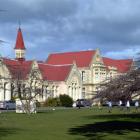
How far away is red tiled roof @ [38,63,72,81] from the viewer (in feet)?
307

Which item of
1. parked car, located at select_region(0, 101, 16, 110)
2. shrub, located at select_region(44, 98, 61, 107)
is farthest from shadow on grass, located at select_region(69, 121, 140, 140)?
shrub, located at select_region(44, 98, 61, 107)

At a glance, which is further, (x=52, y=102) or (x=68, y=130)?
(x=52, y=102)

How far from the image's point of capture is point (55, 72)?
96.9 metres

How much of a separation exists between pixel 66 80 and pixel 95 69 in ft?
57.2

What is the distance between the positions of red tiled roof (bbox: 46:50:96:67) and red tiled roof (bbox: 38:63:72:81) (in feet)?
32.9

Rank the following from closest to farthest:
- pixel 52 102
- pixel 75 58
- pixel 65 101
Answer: pixel 52 102, pixel 65 101, pixel 75 58

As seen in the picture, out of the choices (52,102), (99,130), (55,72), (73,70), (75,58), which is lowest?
(99,130)

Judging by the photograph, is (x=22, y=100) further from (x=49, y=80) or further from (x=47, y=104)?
(x=49, y=80)

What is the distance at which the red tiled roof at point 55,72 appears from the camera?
93.7m

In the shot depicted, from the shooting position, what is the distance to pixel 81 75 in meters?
108

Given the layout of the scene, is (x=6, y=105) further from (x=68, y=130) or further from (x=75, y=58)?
(x=75, y=58)

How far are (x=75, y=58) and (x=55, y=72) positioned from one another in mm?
15985

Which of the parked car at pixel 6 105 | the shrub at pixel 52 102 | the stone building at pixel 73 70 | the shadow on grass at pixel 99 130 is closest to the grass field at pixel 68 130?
the shadow on grass at pixel 99 130

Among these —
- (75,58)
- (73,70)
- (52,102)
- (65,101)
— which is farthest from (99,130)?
(75,58)
